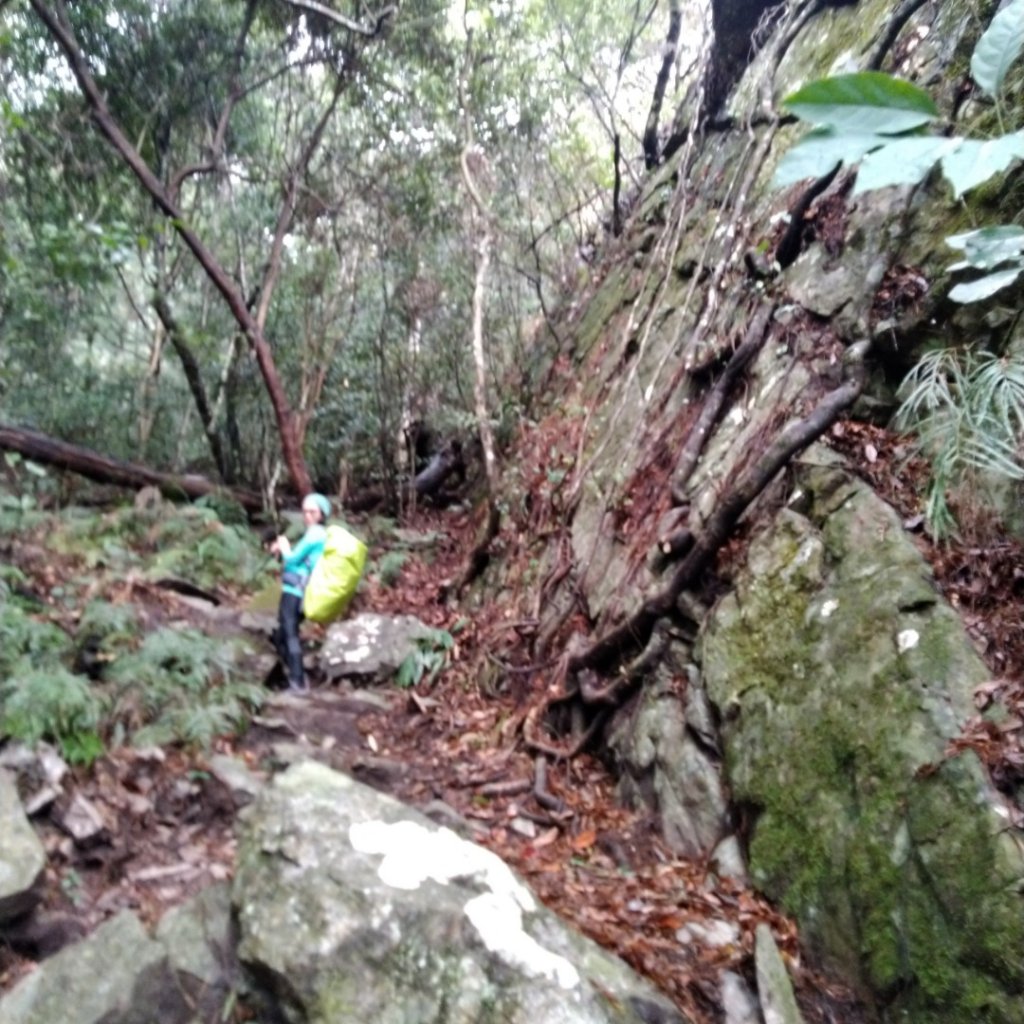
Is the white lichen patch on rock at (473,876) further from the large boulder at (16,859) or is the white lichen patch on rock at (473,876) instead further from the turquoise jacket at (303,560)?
the turquoise jacket at (303,560)

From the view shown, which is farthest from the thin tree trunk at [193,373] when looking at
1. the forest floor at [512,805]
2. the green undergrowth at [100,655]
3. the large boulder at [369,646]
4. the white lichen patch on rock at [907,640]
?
the white lichen patch on rock at [907,640]

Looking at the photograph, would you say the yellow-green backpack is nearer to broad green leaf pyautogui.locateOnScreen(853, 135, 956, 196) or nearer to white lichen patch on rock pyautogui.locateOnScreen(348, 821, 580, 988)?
white lichen patch on rock pyautogui.locateOnScreen(348, 821, 580, 988)

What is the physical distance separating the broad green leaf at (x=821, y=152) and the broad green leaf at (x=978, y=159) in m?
0.12

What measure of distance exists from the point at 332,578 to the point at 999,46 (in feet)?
19.8

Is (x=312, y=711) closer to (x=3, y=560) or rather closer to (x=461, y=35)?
(x=3, y=560)

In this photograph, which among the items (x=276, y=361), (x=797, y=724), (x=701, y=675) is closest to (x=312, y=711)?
(x=701, y=675)

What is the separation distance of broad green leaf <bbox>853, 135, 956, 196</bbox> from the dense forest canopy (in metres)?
8.98

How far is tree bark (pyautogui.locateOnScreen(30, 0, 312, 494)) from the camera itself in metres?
9.09

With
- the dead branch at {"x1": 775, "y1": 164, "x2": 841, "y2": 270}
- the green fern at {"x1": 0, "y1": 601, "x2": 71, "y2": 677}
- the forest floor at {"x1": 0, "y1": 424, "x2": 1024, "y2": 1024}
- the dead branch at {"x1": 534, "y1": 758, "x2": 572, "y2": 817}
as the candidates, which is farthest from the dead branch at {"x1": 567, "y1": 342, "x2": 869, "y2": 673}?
the green fern at {"x1": 0, "y1": 601, "x2": 71, "y2": 677}

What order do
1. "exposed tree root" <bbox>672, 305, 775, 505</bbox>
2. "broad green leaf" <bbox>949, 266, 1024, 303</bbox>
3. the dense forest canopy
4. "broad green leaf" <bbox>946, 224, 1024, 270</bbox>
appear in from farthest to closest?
1. the dense forest canopy
2. "exposed tree root" <bbox>672, 305, 775, 505</bbox>
3. "broad green leaf" <bbox>949, 266, 1024, 303</bbox>
4. "broad green leaf" <bbox>946, 224, 1024, 270</bbox>

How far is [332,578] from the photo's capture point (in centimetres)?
690

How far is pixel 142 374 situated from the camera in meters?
12.9

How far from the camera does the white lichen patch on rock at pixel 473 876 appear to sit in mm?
3027

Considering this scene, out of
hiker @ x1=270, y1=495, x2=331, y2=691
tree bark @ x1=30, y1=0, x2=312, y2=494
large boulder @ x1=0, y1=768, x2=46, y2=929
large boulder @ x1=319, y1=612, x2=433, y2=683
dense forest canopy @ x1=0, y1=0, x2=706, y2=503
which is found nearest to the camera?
large boulder @ x1=0, y1=768, x2=46, y2=929
